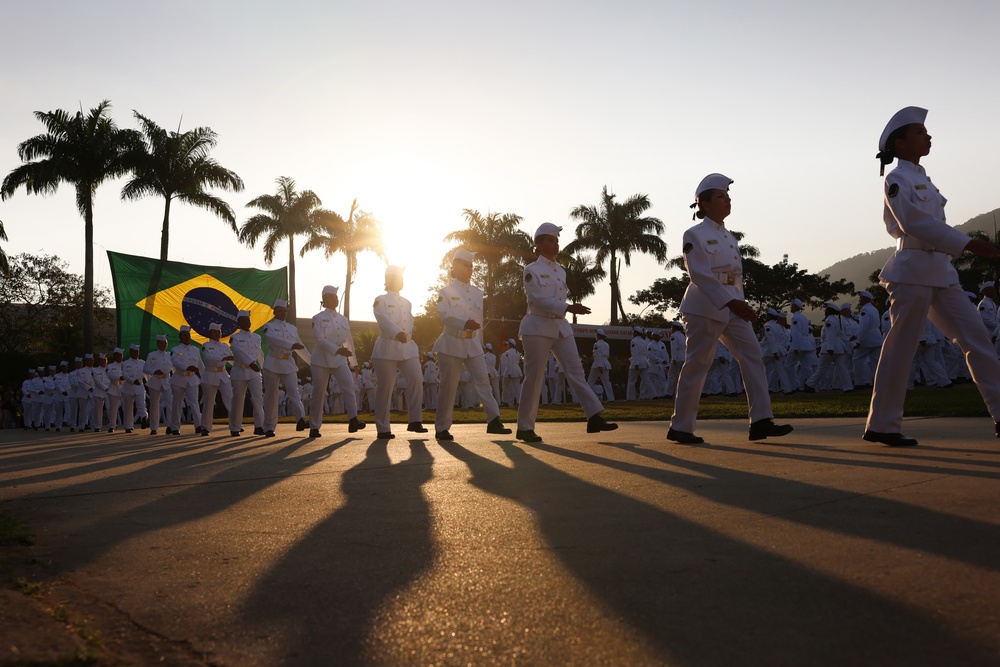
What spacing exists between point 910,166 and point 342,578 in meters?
5.32

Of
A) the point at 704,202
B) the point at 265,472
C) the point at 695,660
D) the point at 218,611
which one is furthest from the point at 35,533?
the point at 704,202

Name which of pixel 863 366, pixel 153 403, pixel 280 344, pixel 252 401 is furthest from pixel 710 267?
pixel 863 366

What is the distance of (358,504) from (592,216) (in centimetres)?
4871

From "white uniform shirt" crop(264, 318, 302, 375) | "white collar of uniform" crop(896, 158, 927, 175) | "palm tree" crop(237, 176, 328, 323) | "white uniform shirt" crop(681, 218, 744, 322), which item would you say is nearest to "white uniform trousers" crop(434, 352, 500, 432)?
"white uniform shirt" crop(681, 218, 744, 322)

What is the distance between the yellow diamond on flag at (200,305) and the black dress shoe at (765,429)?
22.7 meters

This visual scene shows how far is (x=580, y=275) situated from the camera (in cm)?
5300

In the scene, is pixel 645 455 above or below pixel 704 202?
below

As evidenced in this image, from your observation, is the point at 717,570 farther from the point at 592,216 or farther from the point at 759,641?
the point at 592,216

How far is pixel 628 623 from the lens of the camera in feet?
6.84

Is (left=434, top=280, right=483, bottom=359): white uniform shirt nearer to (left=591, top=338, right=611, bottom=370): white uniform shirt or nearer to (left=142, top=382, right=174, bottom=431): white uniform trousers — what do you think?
(left=142, top=382, right=174, bottom=431): white uniform trousers

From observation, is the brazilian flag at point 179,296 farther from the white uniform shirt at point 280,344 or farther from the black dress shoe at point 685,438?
the black dress shoe at point 685,438

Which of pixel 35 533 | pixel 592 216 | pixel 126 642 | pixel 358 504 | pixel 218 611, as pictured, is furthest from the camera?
pixel 592 216

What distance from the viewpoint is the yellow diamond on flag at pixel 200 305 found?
27781mm

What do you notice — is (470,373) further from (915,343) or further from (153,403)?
(153,403)
